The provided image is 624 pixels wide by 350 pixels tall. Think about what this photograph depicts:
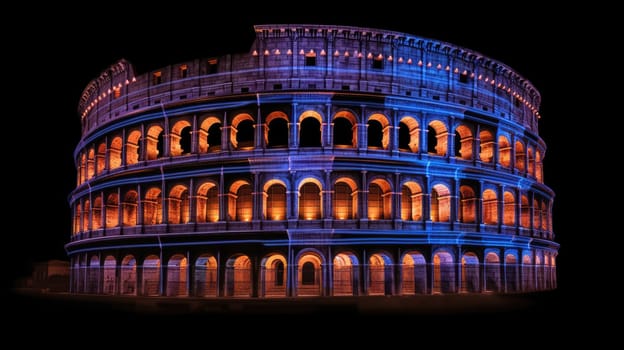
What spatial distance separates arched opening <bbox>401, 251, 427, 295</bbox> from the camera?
2498 cm

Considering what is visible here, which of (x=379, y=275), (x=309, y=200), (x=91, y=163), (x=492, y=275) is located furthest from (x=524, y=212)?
(x=91, y=163)

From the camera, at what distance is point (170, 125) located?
2714 centimetres

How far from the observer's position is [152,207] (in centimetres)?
2789

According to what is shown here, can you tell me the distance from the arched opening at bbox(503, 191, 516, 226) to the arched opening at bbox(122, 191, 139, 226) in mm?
21018

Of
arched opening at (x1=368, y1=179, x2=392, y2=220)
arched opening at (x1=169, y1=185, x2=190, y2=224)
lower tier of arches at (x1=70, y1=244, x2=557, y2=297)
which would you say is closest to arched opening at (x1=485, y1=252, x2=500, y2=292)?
lower tier of arches at (x1=70, y1=244, x2=557, y2=297)

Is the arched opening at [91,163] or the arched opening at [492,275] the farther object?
the arched opening at [91,163]

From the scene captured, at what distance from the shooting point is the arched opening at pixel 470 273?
26344 millimetres

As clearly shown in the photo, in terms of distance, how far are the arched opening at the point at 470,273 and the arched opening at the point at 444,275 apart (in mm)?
1141

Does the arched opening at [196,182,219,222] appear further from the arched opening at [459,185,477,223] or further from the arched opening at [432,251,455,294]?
the arched opening at [459,185,477,223]

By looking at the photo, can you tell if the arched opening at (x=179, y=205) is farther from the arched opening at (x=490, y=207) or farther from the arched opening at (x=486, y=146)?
the arched opening at (x=486, y=146)

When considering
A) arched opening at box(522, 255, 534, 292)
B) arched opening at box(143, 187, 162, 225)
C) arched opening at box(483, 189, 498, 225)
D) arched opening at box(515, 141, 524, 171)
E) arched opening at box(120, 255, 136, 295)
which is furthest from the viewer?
arched opening at box(515, 141, 524, 171)

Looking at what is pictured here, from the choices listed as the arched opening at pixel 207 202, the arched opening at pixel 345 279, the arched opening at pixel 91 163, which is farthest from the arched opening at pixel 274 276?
the arched opening at pixel 91 163

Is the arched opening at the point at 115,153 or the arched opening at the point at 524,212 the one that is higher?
the arched opening at the point at 115,153

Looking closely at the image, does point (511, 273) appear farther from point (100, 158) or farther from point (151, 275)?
point (100, 158)
